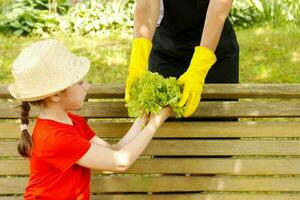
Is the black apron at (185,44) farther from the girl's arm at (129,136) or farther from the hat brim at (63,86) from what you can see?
the hat brim at (63,86)

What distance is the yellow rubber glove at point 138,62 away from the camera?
215 centimetres

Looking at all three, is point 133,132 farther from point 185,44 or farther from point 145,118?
point 185,44

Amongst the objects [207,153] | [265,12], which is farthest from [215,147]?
[265,12]

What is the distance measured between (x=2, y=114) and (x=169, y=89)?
78 centimetres

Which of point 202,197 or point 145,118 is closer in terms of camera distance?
point 145,118

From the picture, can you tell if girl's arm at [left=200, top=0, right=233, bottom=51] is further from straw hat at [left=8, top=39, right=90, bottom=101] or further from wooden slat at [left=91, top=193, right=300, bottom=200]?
wooden slat at [left=91, top=193, right=300, bottom=200]

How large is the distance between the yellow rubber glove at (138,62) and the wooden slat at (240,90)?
120 mm

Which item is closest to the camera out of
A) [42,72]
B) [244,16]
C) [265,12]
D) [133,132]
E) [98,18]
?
[42,72]

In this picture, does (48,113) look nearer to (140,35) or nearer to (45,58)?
(45,58)

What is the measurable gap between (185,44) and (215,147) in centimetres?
49

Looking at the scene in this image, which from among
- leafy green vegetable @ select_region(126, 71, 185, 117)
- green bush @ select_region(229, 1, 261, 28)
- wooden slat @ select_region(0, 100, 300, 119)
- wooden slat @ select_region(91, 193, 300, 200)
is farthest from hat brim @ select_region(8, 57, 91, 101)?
green bush @ select_region(229, 1, 261, 28)

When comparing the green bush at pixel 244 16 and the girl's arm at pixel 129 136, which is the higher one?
the green bush at pixel 244 16

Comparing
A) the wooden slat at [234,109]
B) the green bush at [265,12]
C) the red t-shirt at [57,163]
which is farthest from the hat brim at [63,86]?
the green bush at [265,12]

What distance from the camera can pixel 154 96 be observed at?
199 cm
